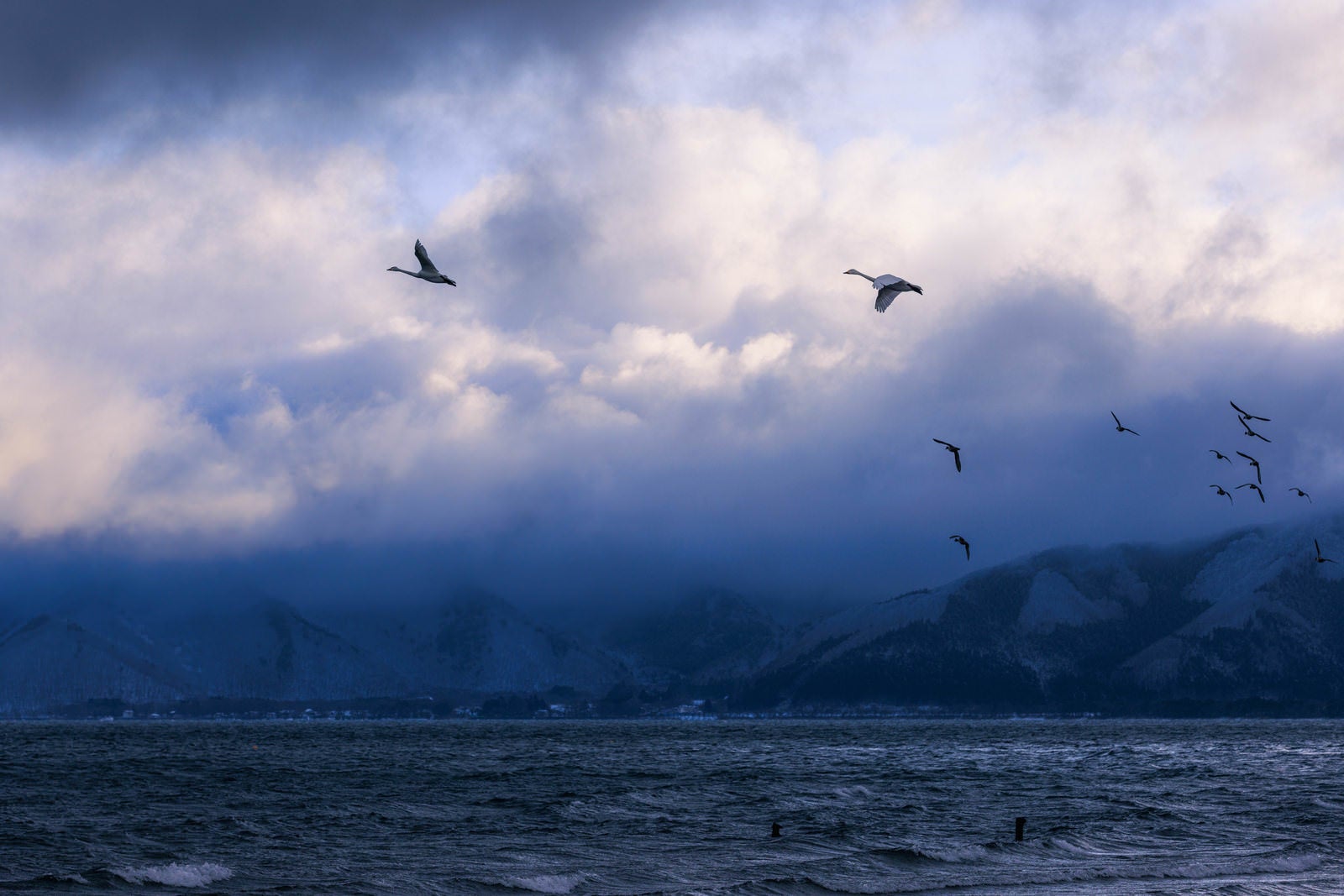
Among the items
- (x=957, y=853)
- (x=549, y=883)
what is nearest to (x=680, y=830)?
(x=957, y=853)

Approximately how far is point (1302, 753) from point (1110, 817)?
108m

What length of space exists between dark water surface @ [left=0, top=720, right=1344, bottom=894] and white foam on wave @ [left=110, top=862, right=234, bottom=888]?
226 mm

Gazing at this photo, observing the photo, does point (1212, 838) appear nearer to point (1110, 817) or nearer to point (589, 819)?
point (1110, 817)

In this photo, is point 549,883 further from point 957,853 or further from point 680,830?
point 680,830

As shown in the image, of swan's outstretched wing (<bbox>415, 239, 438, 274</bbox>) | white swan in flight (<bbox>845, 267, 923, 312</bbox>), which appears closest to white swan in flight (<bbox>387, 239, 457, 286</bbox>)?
swan's outstretched wing (<bbox>415, 239, 438, 274</bbox>)

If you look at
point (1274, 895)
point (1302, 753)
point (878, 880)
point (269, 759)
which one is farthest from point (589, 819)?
point (1302, 753)

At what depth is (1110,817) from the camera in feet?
251

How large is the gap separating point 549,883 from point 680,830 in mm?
20723

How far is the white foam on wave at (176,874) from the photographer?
53531 mm

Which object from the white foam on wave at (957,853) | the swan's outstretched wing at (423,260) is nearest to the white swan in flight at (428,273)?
the swan's outstretched wing at (423,260)

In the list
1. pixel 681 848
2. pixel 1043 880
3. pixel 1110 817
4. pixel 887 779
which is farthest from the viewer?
pixel 887 779

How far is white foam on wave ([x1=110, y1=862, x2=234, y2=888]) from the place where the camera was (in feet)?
176

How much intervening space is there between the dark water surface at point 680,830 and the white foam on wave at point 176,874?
0.74 ft

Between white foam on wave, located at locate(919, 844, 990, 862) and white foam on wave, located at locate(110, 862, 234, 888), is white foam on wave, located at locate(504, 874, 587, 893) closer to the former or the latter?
white foam on wave, located at locate(110, 862, 234, 888)
